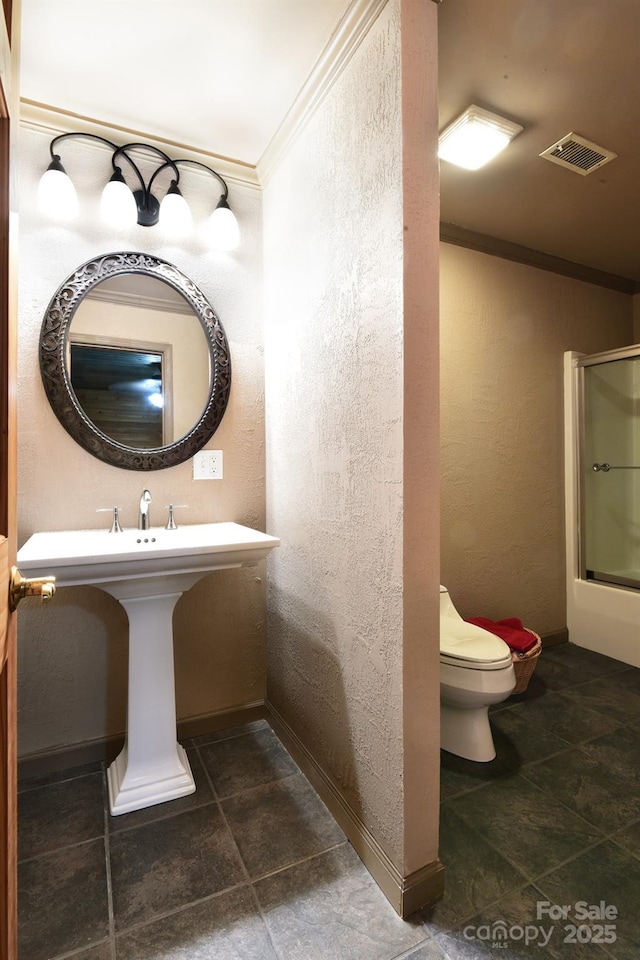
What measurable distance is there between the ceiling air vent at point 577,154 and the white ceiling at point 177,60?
42.6 inches

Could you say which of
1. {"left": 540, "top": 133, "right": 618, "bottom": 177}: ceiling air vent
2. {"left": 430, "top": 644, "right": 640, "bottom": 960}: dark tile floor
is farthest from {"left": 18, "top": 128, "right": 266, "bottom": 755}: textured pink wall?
{"left": 540, "top": 133, "right": 618, "bottom": 177}: ceiling air vent

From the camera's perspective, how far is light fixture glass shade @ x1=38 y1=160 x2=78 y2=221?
171 centimetres

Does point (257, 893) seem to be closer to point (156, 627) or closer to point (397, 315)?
point (156, 627)

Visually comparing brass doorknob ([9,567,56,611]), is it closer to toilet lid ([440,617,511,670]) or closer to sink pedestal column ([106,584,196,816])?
sink pedestal column ([106,584,196,816])

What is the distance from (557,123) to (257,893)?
9.17 feet

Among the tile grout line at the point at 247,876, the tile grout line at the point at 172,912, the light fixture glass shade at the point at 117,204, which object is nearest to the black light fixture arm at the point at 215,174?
the light fixture glass shade at the point at 117,204

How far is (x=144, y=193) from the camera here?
1.91 meters

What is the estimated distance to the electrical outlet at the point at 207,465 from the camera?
2.05 m

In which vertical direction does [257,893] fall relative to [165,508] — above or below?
below

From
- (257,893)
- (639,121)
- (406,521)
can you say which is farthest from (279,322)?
(257,893)

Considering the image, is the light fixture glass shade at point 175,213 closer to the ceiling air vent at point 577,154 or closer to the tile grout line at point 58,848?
the ceiling air vent at point 577,154

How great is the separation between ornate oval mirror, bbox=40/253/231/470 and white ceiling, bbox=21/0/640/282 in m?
0.56

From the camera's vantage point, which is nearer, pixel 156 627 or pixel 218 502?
pixel 156 627

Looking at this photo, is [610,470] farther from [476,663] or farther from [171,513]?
[171,513]
